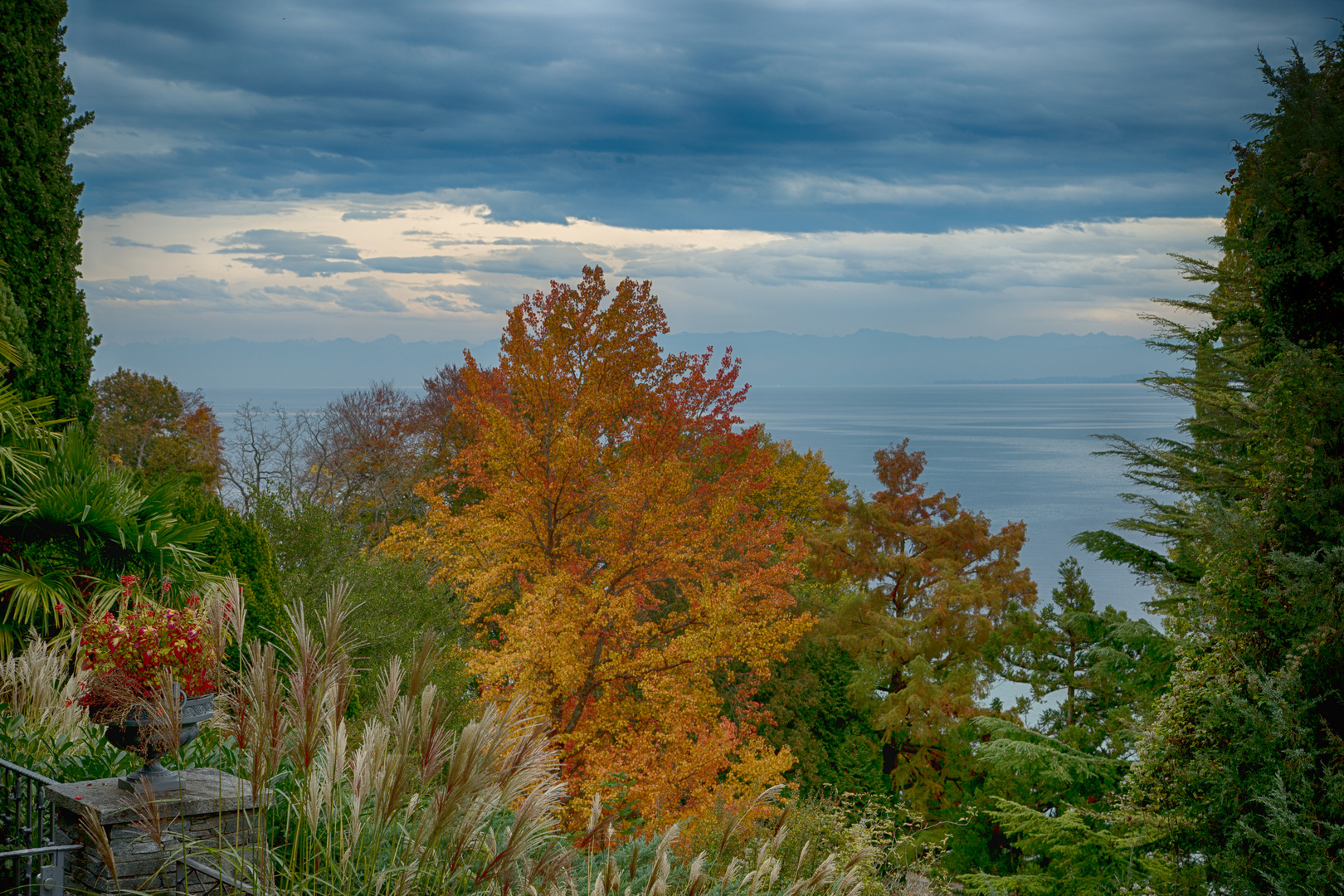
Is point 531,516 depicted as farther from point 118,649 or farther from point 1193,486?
point 1193,486

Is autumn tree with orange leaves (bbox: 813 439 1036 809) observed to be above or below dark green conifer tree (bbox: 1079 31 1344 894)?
below

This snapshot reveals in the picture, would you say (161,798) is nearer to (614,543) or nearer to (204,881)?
(204,881)

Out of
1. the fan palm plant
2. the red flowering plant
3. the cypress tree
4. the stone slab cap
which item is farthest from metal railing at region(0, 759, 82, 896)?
the cypress tree

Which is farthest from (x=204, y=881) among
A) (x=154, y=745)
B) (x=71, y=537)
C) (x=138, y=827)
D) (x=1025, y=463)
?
(x=1025, y=463)

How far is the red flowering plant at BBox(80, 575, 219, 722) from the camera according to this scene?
461 cm

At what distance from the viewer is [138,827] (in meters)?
4.41

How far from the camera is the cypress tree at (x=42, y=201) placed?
32.3 feet

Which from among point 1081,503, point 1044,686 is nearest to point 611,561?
point 1044,686

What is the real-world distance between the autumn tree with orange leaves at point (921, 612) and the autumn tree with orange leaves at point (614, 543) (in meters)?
6.93

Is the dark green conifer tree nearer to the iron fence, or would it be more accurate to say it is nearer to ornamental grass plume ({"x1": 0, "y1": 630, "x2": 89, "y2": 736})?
the iron fence

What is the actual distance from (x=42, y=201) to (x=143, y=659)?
332 inches

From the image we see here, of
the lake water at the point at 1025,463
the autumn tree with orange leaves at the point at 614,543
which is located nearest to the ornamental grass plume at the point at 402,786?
the autumn tree with orange leaves at the point at 614,543

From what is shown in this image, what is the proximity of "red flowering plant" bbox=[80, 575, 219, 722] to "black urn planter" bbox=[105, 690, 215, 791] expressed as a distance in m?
0.10

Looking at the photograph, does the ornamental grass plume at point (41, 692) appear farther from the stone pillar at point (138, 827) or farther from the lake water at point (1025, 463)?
the lake water at point (1025, 463)
